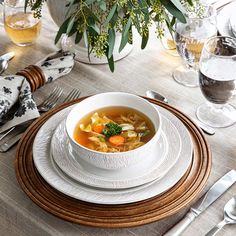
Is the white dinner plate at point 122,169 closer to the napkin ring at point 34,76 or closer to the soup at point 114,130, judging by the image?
the soup at point 114,130

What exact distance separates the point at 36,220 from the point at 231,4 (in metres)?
0.88

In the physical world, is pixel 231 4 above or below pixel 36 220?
above

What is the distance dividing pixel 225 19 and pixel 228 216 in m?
0.66

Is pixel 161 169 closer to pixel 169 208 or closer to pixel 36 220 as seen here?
pixel 169 208

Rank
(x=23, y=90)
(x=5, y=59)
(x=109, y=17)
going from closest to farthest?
1. (x=109, y=17)
2. (x=23, y=90)
3. (x=5, y=59)

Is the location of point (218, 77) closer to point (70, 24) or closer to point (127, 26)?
point (127, 26)

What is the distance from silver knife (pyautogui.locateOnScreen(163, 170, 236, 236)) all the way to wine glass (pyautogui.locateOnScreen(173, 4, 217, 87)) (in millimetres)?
350

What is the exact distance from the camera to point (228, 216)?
96cm

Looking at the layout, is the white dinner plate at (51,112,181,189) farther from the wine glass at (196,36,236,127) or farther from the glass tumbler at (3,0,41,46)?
the glass tumbler at (3,0,41,46)

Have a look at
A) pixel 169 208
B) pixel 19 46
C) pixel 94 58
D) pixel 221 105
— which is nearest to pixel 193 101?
pixel 221 105

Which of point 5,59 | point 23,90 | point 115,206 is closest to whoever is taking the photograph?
point 115,206

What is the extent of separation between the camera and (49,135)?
110 cm

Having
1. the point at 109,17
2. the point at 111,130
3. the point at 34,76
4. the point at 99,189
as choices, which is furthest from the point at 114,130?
the point at 34,76

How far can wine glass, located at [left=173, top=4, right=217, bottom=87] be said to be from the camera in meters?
1.30
